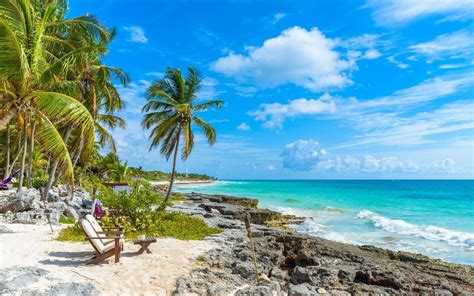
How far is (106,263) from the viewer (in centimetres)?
764

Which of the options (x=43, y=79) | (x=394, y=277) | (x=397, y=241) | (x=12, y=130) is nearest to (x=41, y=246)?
(x=43, y=79)

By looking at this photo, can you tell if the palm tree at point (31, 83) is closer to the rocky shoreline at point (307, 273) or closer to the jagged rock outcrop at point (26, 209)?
the jagged rock outcrop at point (26, 209)

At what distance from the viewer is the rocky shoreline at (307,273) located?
7199 millimetres

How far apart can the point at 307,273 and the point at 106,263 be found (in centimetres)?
452

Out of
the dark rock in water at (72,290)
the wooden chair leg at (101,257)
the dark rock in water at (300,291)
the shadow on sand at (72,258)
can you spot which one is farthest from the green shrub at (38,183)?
the dark rock in water at (300,291)

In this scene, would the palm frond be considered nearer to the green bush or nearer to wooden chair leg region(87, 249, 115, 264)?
the green bush

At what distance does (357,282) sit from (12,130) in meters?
27.4

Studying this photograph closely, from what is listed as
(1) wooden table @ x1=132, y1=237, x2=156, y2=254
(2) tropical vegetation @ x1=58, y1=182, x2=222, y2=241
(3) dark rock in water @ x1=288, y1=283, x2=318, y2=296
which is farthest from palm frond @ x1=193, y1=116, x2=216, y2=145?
(3) dark rock in water @ x1=288, y1=283, x2=318, y2=296

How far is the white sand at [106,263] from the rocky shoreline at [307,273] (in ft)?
1.47

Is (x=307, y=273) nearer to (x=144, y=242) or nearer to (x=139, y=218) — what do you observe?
(x=144, y=242)

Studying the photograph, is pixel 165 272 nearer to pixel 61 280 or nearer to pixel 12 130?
pixel 61 280

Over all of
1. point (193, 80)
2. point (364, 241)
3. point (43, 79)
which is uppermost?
point (193, 80)

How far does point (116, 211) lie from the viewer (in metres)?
12.2

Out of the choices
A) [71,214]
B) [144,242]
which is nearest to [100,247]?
[144,242]
